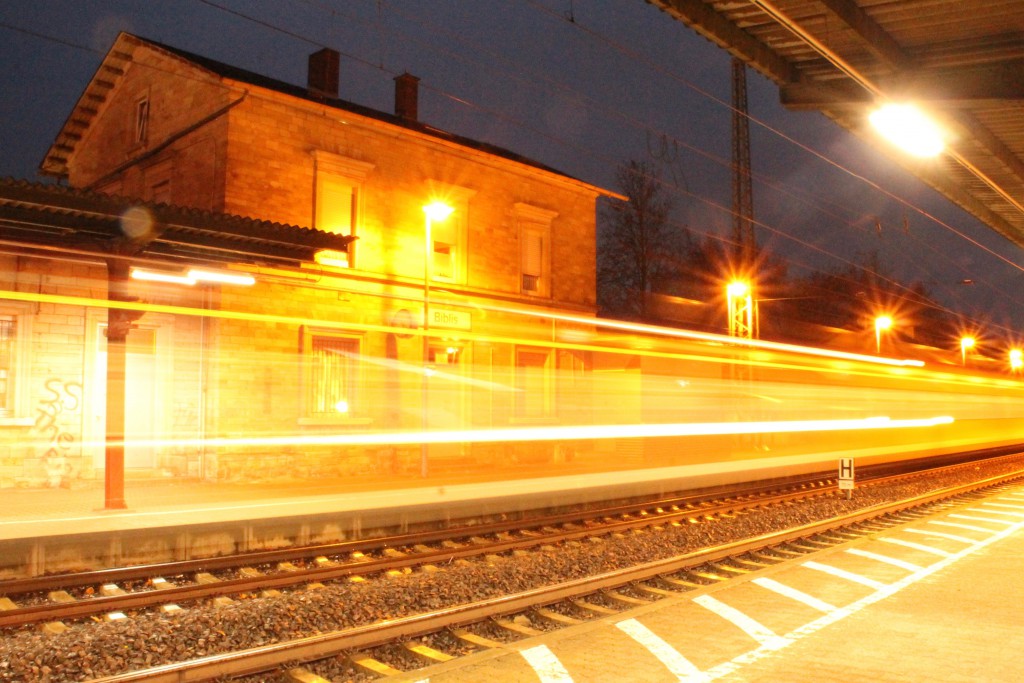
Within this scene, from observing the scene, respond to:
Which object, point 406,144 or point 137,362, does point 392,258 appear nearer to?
point 406,144

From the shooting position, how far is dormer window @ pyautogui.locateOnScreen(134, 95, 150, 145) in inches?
829

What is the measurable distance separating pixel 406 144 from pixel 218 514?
13027mm

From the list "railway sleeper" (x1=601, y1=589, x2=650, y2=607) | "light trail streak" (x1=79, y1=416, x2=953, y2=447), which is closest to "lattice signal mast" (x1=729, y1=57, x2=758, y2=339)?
"light trail streak" (x1=79, y1=416, x2=953, y2=447)

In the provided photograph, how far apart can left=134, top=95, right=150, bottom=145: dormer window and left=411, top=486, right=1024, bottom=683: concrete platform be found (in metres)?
18.7

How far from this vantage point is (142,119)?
839 inches

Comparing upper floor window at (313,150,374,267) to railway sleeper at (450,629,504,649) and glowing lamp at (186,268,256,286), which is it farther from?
railway sleeper at (450,629,504,649)

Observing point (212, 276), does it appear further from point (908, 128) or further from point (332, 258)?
point (908, 128)

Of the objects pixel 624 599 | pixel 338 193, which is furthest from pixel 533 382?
pixel 624 599

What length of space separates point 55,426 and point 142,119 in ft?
31.4

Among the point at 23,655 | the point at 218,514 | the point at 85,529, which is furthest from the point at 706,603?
the point at 85,529

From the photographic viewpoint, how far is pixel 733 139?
29891mm

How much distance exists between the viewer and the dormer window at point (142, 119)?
2106 centimetres

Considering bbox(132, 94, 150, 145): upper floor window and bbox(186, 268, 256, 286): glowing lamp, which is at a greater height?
bbox(132, 94, 150, 145): upper floor window

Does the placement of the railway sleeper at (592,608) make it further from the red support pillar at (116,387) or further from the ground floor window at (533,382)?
the ground floor window at (533,382)
